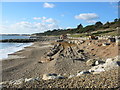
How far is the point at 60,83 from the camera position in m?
6.18

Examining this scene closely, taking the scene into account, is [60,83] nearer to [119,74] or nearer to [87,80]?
[87,80]

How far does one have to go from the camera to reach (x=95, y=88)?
5492 millimetres

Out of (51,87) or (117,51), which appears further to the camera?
(117,51)

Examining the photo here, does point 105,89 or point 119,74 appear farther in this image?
point 119,74

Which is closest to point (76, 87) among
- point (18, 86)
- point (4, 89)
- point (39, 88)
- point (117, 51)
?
point (39, 88)

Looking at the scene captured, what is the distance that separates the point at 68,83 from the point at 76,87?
20.2 inches

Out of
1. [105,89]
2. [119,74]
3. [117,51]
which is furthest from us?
[117,51]

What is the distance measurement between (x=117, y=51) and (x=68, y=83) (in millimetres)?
12901

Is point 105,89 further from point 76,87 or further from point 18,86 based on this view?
point 18,86

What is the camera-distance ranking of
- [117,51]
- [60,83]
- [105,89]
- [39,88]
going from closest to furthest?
[105,89] < [39,88] < [60,83] < [117,51]

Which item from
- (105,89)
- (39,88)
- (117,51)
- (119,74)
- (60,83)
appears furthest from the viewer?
(117,51)

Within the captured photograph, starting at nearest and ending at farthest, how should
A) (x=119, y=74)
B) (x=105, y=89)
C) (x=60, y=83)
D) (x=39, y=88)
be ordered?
1. (x=105, y=89)
2. (x=39, y=88)
3. (x=60, y=83)
4. (x=119, y=74)

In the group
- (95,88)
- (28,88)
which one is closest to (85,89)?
(95,88)

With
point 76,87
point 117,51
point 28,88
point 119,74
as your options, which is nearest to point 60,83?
point 76,87
